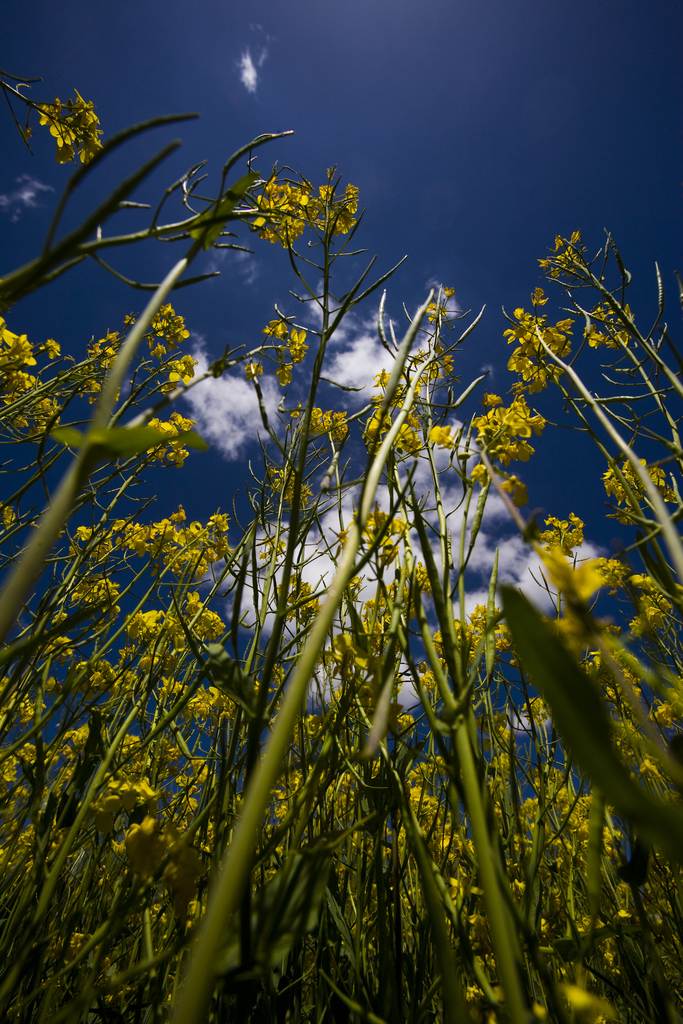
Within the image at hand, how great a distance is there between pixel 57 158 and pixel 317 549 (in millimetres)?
1990

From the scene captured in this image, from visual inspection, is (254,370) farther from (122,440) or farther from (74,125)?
(74,125)

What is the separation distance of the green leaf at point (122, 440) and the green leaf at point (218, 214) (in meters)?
0.31

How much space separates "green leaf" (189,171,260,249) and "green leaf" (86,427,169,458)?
0.31m

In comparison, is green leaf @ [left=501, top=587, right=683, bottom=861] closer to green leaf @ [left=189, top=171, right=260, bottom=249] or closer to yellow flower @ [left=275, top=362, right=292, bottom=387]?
green leaf @ [left=189, top=171, right=260, bottom=249]

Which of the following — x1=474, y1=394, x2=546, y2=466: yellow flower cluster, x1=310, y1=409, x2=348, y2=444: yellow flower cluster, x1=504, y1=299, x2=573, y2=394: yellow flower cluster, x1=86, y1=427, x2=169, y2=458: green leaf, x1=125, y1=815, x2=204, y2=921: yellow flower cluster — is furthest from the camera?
x1=310, y1=409, x2=348, y2=444: yellow flower cluster

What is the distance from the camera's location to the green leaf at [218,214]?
54 cm

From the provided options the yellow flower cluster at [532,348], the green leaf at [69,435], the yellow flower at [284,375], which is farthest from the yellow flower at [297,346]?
the green leaf at [69,435]

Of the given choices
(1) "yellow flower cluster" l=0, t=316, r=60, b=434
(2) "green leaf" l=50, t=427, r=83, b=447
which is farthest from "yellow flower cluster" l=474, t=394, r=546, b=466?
(1) "yellow flower cluster" l=0, t=316, r=60, b=434

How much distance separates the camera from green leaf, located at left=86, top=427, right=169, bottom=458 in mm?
354

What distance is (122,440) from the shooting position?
1.21 feet

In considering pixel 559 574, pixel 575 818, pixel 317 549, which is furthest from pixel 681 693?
pixel 575 818

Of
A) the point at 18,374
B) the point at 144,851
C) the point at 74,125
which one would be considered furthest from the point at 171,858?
the point at 74,125

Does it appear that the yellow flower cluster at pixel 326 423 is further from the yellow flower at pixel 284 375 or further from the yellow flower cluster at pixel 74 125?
the yellow flower cluster at pixel 74 125

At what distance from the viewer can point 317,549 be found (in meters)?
1.57
